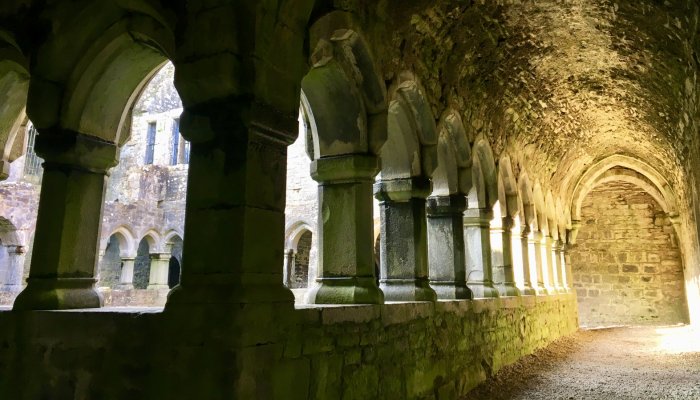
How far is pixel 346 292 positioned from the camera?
3184 millimetres

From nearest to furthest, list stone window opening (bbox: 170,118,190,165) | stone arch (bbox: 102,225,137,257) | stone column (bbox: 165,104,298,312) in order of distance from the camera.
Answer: stone column (bbox: 165,104,298,312)
stone arch (bbox: 102,225,137,257)
stone window opening (bbox: 170,118,190,165)

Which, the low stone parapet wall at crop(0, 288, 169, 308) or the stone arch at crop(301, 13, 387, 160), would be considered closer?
the stone arch at crop(301, 13, 387, 160)

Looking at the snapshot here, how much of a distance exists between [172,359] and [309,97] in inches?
79.1

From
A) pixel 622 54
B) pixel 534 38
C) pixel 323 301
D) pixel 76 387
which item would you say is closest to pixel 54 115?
pixel 76 387

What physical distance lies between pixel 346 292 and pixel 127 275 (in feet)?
38.9

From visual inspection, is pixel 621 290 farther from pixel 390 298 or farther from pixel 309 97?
pixel 309 97

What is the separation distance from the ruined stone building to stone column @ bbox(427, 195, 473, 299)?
0.8 inches

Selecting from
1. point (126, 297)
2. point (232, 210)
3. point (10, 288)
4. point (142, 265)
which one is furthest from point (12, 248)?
point (232, 210)

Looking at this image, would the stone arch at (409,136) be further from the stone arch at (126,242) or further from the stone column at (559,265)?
the stone arch at (126,242)

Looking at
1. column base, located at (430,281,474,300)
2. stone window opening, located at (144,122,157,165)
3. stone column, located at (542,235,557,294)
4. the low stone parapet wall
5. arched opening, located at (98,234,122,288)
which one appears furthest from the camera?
stone window opening, located at (144,122,157,165)

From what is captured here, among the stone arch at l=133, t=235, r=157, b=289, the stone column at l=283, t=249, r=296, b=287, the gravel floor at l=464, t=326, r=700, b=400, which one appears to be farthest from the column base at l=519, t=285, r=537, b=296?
the stone arch at l=133, t=235, r=157, b=289

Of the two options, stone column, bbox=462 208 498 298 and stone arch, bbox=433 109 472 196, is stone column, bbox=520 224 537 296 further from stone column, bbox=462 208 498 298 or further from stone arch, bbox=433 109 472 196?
stone arch, bbox=433 109 472 196

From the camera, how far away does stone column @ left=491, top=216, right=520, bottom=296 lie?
6.70 m

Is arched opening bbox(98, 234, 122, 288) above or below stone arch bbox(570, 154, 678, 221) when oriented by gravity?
below
